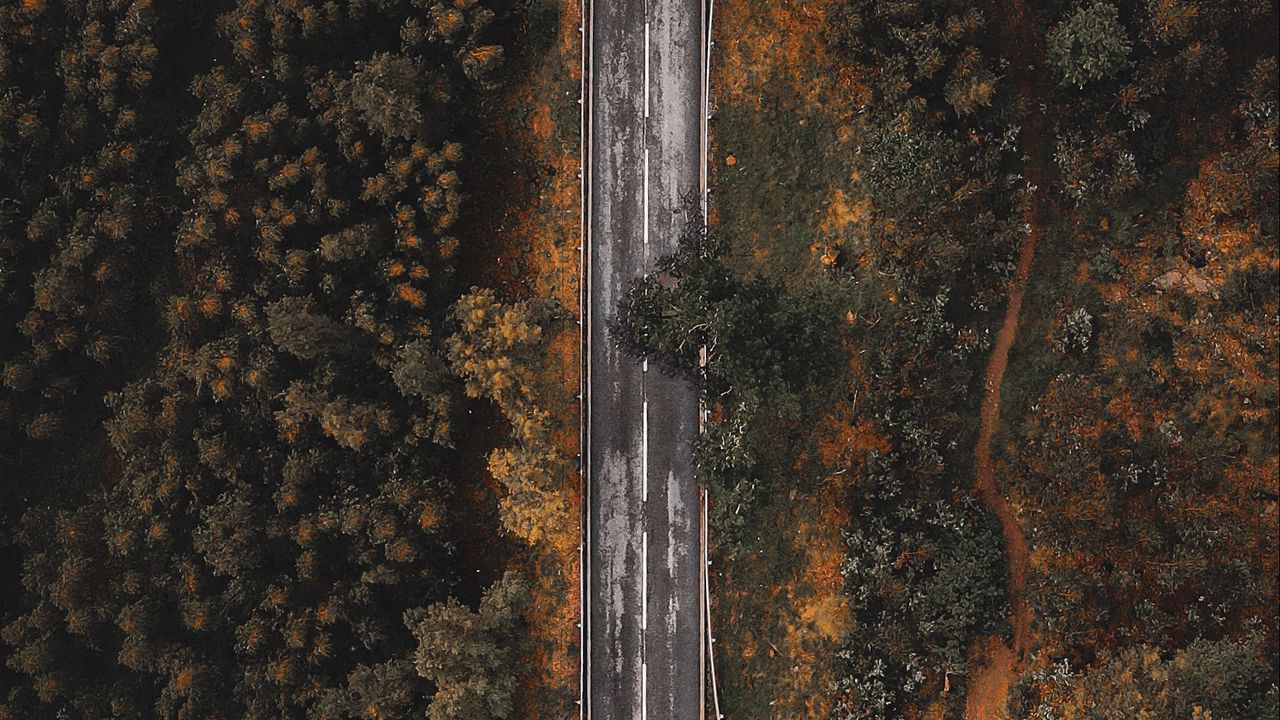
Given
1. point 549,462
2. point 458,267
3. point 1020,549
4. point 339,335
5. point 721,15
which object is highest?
point 721,15

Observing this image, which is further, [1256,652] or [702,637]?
[702,637]

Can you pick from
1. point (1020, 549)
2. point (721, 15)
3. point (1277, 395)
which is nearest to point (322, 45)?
point (721, 15)

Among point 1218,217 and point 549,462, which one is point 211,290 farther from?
point 1218,217

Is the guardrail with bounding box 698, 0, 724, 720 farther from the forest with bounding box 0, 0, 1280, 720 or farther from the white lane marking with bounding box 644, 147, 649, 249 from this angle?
the white lane marking with bounding box 644, 147, 649, 249

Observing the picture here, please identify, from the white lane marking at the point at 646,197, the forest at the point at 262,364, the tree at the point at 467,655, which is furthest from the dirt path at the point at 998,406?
the tree at the point at 467,655

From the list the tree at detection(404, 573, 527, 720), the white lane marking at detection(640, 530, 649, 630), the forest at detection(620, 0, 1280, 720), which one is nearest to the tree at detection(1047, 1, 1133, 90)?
the forest at detection(620, 0, 1280, 720)

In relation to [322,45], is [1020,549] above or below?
below

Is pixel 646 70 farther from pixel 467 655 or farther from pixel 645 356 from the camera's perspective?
pixel 467 655
